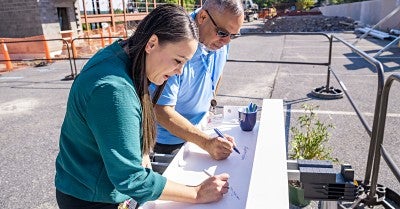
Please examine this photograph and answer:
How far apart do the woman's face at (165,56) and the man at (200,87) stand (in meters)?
0.43

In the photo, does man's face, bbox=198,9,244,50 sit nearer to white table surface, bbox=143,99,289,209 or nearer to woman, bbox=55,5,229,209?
white table surface, bbox=143,99,289,209

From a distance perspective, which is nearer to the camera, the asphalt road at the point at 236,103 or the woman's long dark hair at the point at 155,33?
the woman's long dark hair at the point at 155,33

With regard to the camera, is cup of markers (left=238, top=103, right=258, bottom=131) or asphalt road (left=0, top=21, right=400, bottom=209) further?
asphalt road (left=0, top=21, right=400, bottom=209)

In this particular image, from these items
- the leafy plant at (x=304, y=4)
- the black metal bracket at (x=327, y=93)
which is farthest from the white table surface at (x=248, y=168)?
the leafy plant at (x=304, y=4)

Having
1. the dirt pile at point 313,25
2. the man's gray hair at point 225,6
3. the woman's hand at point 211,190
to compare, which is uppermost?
the man's gray hair at point 225,6

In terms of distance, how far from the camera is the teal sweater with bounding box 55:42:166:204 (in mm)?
1095

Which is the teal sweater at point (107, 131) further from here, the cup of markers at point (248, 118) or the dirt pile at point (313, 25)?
the dirt pile at point (313, 25)

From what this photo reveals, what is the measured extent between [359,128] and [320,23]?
2392cm

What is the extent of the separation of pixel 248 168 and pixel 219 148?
205mm

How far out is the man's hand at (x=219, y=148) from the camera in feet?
6.13

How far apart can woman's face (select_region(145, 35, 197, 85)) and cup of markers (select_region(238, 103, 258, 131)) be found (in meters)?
0.99

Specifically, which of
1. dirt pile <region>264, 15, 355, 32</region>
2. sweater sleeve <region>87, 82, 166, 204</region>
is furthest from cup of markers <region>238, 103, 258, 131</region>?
dirt pile <region>264, 15, 355, 32</region>

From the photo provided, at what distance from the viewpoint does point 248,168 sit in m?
1.77
